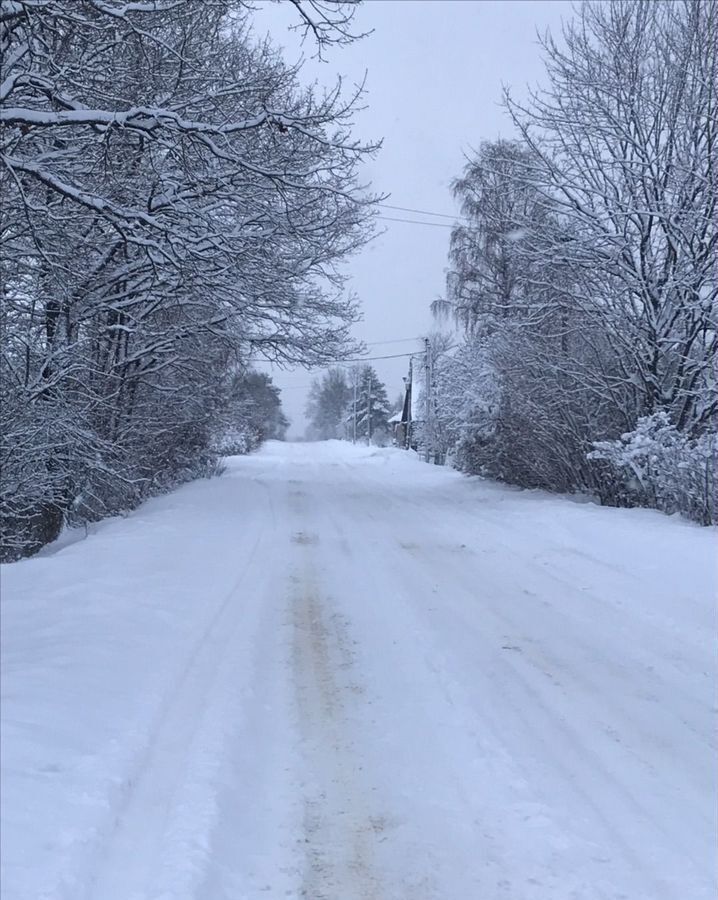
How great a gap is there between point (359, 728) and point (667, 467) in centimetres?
784

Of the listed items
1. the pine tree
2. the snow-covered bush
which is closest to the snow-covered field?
the snow-covered bush

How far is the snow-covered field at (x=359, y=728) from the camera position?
2934 millimetres

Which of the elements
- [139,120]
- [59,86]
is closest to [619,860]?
[139,120]

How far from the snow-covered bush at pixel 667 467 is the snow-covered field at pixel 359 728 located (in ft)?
4.86

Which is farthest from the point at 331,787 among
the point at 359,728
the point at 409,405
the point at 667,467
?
the point at 409,405

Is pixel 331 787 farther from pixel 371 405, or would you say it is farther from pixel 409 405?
pixel 371 405

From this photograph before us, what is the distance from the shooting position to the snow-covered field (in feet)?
9.62

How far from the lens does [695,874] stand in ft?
9.59

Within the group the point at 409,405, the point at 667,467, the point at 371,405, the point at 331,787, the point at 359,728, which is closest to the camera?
the point at 331,787

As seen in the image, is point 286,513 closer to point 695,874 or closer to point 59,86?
point 59,86

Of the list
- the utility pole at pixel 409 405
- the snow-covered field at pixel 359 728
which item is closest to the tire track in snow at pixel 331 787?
the snow-covered field at pixel 359 728

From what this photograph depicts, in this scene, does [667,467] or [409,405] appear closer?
[667,467]

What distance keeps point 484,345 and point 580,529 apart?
10123 mm

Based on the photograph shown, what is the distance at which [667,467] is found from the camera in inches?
417
